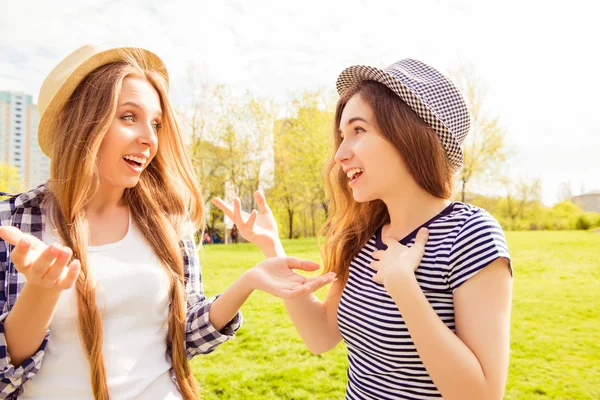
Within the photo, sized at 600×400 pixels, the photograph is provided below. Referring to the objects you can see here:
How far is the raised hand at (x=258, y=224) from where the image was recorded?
2305 mm

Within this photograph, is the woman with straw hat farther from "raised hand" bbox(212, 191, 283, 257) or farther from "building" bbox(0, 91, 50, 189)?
"building" bbox(0, 91, 50, 189)

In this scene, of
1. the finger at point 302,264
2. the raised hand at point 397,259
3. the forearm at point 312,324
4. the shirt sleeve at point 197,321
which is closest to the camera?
the raised hand at point 397,259

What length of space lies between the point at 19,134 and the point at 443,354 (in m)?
119

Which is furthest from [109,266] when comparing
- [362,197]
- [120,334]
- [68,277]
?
[362,197]

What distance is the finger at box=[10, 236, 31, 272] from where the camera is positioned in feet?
4.57

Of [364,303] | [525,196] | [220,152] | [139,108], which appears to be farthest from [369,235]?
[525,196]

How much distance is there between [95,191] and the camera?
6.64 feet

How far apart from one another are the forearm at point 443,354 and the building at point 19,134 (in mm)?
99184

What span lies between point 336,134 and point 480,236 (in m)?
0.93

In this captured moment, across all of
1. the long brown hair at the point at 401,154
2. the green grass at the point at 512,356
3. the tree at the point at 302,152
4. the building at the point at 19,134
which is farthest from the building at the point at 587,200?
the building at the point at 19,134

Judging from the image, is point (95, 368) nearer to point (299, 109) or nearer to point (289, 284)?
point (289, 284)

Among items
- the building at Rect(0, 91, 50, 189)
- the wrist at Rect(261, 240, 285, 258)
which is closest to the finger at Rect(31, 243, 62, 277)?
the wrist at Rect(261, 240, 285, 258)

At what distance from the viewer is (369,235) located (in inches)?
87.9

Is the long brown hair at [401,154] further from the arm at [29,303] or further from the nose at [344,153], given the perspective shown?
the arm at [29,303]
